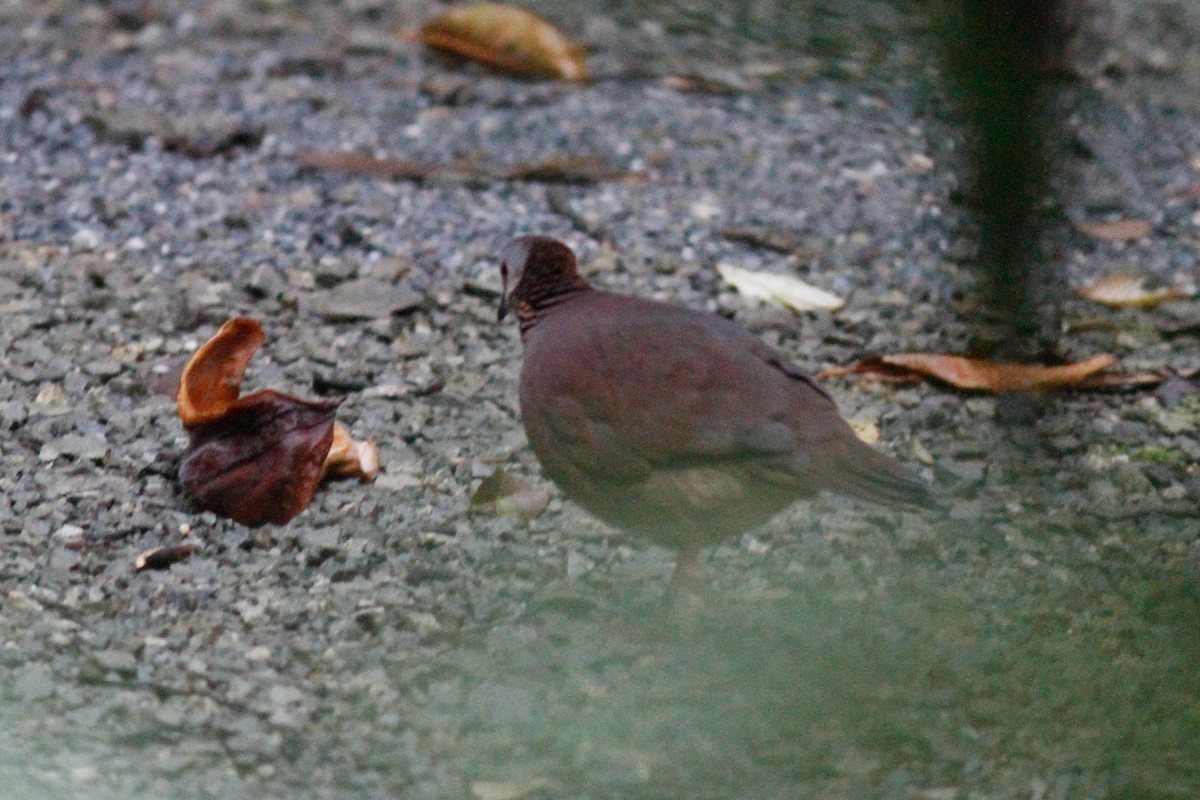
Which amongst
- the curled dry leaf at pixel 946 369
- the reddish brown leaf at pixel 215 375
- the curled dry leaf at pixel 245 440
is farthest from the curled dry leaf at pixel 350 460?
the curled dry leaf at pixel 946 369

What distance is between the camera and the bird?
314cm

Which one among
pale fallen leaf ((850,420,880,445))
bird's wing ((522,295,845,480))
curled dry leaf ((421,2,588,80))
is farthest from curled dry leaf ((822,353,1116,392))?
curled dry leaf ((421,2,588,80))

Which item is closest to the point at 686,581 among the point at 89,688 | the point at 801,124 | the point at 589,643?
the point at 589,643

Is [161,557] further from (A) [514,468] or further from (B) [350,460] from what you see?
(A) [514,468]

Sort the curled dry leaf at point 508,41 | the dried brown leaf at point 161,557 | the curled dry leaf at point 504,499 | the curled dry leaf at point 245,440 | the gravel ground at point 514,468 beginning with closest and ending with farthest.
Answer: the gravel ground at point 514,468 → the dried brown leaf at point 161,557 → the curled dry leaf at point 245,440 → the curled dry leaf at point 504,499 → the curled dry leaf at point 508,41

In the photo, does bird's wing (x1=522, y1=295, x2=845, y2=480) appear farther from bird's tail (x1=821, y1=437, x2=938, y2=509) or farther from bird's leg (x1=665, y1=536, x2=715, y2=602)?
bird's leg (x1=665, y1=536, x2=715, y2=602)

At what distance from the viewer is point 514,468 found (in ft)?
13.5

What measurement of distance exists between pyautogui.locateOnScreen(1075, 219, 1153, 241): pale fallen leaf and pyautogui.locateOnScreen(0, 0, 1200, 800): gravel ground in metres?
0.07

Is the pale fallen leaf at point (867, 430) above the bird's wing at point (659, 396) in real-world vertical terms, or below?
below

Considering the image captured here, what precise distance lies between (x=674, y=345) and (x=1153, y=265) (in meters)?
2.73

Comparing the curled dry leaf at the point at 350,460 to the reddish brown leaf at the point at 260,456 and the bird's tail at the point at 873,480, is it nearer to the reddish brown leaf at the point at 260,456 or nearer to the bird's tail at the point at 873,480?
the reddish brown leaf at the point at 260,456

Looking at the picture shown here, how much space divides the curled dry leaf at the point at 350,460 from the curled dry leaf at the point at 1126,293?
241 centimetres

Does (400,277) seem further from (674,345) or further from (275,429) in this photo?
(674,345)

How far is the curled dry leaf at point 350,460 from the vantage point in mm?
3916
